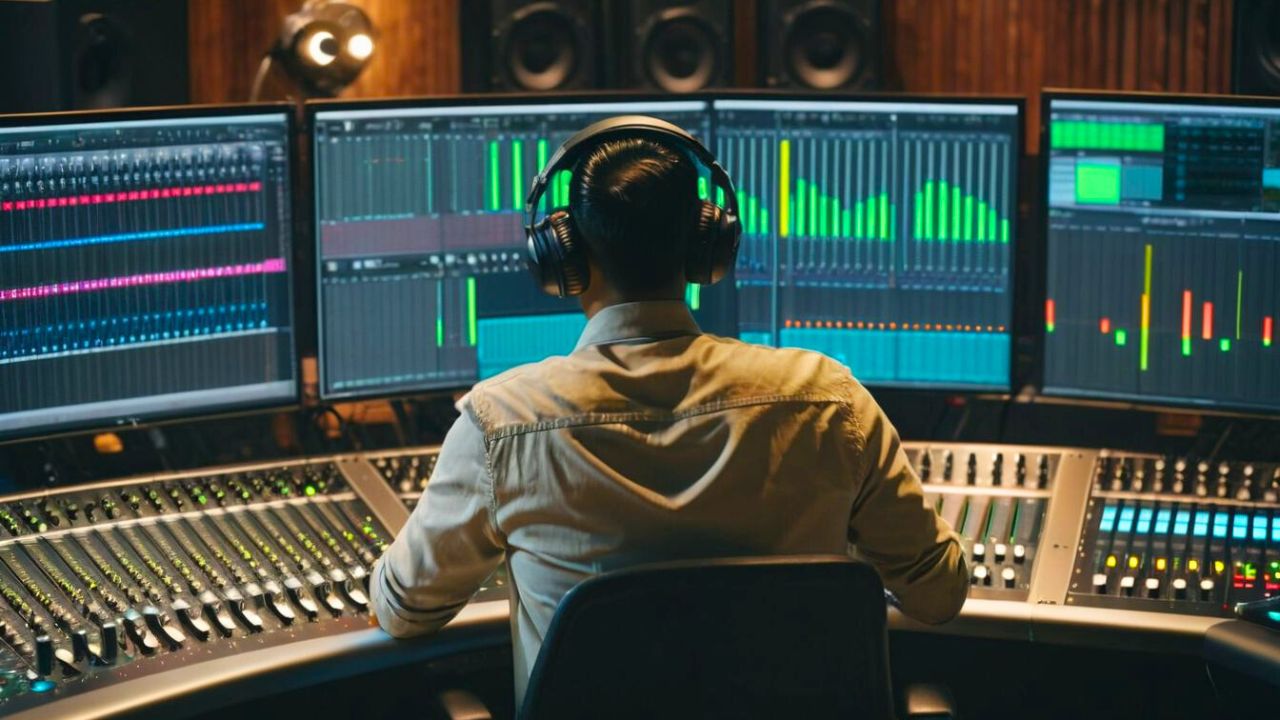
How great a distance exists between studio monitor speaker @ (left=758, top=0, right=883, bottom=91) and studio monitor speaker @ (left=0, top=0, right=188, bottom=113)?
41.3 inches

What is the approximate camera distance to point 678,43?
10.7ft

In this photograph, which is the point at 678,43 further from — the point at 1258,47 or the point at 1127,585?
the point at 1127,585

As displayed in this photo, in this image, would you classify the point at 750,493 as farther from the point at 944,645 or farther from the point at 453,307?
the point at 944,645

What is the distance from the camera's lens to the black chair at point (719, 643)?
Result: 66.4 inches

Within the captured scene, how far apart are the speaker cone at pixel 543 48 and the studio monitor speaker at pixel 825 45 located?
36cm

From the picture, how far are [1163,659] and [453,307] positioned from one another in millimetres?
1338

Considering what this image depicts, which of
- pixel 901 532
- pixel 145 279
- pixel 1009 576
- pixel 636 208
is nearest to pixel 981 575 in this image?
pixel 1009 576

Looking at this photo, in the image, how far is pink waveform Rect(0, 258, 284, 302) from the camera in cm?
254

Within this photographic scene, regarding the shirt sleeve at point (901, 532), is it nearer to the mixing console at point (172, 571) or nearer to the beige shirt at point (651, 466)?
the beige shirt at point (651, 466)

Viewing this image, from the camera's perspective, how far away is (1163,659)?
3.00m

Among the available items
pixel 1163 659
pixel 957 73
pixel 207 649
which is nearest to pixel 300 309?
pixel 207 649

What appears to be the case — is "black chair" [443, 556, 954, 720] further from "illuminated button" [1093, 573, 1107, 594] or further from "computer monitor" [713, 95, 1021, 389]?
"computer monitor" [713, 95, 1021, 389]

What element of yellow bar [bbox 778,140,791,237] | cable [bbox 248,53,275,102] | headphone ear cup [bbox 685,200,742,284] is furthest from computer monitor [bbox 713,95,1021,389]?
headphone ear cup [bbox 685,200,742,284]

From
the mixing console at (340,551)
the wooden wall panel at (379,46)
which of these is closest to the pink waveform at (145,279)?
the mixing console at (340,551)
